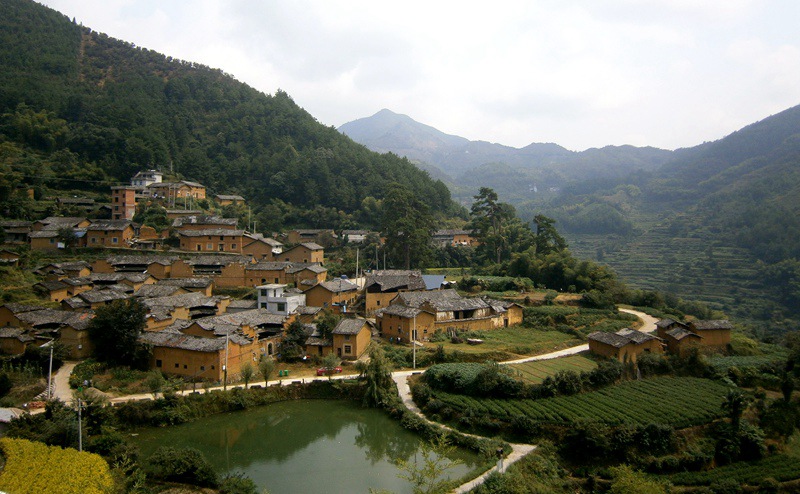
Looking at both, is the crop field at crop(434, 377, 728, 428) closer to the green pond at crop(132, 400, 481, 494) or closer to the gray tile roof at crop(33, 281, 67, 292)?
the green pond at crop(132, 400, 481, 494)

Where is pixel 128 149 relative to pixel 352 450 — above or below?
above

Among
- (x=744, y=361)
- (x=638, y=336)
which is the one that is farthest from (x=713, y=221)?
(x=638, y=336)

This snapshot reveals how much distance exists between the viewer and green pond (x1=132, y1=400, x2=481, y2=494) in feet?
44.1

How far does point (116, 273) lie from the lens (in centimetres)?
2784

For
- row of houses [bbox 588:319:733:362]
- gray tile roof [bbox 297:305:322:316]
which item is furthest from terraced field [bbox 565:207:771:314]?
gray tile roof [bbox 297:305:322:316]

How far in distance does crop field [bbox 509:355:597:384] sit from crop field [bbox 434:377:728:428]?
166cm

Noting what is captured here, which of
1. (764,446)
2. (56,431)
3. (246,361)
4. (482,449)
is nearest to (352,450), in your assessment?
(482,449)

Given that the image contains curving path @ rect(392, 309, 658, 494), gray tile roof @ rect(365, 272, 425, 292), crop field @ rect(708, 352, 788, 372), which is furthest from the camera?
gray tile roof @ rect(365, 272, 425, 292)

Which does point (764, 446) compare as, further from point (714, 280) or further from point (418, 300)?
point (714, 280)

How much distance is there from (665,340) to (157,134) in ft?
160

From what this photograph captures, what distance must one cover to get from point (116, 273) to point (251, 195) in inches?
913

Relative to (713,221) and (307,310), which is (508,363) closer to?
(307,310)

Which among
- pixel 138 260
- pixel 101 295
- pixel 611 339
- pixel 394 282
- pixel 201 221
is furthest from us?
pixel 201 221

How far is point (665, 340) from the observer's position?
2288 centimetres
